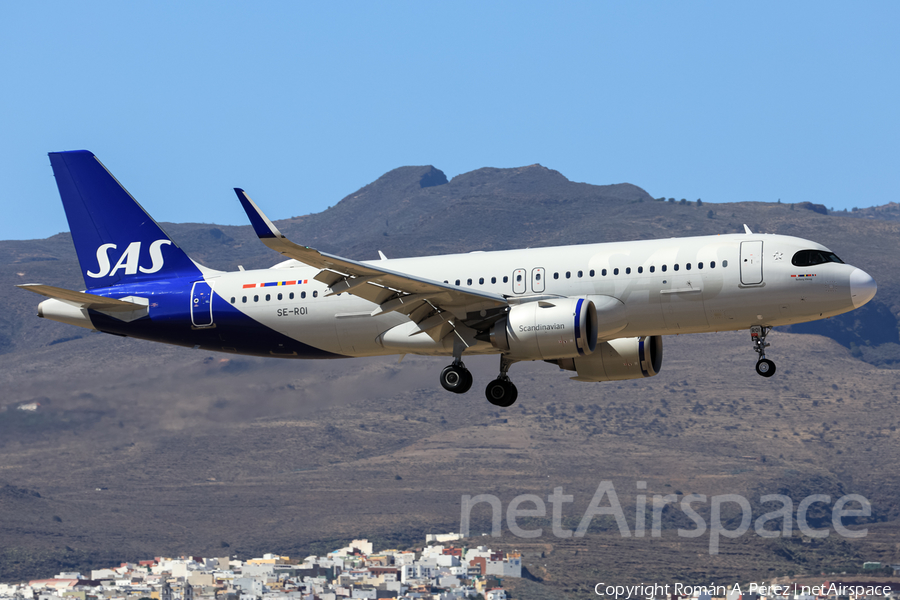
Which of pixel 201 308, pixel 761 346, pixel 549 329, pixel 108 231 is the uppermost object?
pixel 108 231

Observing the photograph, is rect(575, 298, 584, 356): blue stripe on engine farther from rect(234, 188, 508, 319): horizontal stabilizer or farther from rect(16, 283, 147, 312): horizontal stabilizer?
rect(16, 283, 147, 312): horizontal stabilizer

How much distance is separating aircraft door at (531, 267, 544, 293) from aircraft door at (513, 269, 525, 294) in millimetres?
334

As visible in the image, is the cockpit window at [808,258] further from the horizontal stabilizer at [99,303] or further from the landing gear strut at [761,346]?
the horizontal stabilizer at [99,303]

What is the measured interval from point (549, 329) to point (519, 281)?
9.68 feet

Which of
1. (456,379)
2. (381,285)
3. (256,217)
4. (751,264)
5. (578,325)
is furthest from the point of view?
(456,379)

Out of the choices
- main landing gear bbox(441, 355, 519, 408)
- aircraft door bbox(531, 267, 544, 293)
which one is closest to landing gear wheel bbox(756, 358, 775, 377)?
aircraft door bbox(531, 267, 544, 293)

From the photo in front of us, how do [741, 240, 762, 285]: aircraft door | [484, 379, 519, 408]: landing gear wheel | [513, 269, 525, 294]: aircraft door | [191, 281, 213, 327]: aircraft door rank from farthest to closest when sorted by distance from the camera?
1. [191, 281, 213, 327]: aircraft door
2. [484, 379, 519, 408]: landing gear wheel
3. [513, 269, 525, 294]: aircraft door
4. [741, 240, 762, 285]: aircraft door

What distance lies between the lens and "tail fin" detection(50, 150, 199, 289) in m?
50.0

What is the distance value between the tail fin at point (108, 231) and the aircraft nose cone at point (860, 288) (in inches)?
935

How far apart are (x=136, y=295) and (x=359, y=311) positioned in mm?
8842

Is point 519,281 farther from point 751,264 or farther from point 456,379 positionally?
point 751,264

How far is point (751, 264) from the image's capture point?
43219mm

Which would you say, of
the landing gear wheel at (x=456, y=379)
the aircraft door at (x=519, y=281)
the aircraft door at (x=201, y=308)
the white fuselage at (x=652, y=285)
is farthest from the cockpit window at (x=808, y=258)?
the aircraft door at (x=201, y=308)

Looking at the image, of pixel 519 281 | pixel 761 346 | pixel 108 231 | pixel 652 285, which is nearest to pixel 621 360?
pixel 652 285
